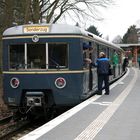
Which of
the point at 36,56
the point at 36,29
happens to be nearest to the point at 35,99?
the point at 36,56

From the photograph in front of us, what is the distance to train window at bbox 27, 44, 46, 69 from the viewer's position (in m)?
14.6

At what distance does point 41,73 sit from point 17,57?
3.27 feet

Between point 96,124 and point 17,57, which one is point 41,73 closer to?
point 17,57

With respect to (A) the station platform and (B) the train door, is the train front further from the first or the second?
(B) the train door

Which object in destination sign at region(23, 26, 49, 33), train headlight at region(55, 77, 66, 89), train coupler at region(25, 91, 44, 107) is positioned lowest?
train coupler at region(25, 91, 44, 107)

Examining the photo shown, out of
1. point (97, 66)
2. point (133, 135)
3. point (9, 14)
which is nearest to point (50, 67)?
point (97, 66)

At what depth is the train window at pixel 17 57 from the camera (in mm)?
14820

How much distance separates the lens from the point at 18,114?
15484mm

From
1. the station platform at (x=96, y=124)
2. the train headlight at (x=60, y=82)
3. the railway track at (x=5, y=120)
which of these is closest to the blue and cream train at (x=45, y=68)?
the train headlight at (x=60, y=82)

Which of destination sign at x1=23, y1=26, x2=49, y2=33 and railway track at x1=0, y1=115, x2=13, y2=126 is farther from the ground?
destination sign at x1=23, y1=26, x2=49, y2=33

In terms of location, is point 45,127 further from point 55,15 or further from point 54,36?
point 55,15

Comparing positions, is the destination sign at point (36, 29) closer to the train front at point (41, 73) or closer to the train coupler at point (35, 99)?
the train front at point (41, 73)

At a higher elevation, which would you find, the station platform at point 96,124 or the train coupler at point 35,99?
the train coupler at point 35,99

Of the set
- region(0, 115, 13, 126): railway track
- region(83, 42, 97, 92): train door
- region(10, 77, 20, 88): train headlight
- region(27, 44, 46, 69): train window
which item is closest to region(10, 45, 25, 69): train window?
region(27, 44, 46, 69): train window
